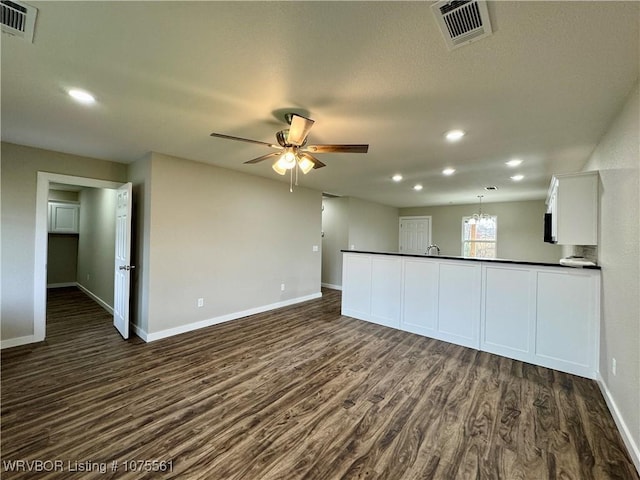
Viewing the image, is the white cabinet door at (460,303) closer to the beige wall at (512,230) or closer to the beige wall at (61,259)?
the beige wall at (512,230)

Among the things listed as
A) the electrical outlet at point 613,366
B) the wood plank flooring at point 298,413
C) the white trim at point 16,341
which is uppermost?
the electrical outlet at point 613,366

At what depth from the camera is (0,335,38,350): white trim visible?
3.31 m

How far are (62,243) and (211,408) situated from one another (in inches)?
288

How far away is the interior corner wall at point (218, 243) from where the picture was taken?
146 inches

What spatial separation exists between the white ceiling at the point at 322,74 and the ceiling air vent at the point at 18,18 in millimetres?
36

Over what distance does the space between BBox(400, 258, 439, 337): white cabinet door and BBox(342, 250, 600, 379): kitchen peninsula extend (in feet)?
0.05

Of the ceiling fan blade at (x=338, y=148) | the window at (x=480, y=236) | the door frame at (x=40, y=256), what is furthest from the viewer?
the window at (x=480, y=236)

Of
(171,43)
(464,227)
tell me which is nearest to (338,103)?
(171,43)

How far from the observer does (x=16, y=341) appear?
3.40 meters

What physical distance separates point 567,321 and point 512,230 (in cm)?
541

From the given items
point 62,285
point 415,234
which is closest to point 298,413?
point 62,285

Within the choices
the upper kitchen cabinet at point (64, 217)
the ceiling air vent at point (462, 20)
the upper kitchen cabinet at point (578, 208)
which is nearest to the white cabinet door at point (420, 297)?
the upper kitchen cabinet at point (578, 208)

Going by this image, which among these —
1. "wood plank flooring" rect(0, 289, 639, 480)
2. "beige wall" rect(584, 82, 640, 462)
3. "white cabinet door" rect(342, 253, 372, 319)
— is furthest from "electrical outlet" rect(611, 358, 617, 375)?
"white cabinet door" rect(342, 253, 372, 319)

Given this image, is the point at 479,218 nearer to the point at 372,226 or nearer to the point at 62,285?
the point at 372,226
